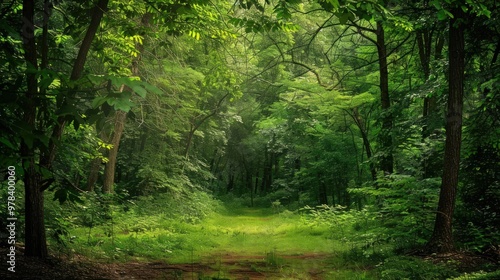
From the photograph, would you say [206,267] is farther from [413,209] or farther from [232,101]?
[413,209]

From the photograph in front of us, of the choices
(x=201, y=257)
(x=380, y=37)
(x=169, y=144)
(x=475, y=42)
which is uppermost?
(x=380, y=37)

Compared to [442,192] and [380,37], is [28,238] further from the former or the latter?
[380,37]

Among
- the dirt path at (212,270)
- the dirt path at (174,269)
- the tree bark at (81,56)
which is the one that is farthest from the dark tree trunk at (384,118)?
the tree bark at (81,56)

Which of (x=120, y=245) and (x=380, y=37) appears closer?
(x=120, y=245)

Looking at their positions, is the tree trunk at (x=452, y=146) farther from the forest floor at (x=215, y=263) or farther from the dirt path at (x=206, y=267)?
the dirt path at (x=206, y=267)

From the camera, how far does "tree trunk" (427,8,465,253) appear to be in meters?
7.18

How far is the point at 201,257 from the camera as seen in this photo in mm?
8805

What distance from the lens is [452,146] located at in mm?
7246

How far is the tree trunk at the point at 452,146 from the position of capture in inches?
283

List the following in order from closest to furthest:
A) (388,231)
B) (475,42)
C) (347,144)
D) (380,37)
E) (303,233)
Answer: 1. (475,42)
2. (388,231)
3. (380,37)
4. (303,233)
5. (347,144)

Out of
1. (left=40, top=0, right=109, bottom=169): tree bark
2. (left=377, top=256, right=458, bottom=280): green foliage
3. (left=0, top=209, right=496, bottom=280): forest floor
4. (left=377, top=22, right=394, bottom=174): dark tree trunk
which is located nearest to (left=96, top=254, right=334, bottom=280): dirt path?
(left=0, top=209, right=496, bottom=280): forest floor

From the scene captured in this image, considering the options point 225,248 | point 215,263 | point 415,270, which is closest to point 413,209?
point 415,270

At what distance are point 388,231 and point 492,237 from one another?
2054mm

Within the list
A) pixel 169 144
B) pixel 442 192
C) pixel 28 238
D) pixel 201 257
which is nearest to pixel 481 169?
pixel 442 192
